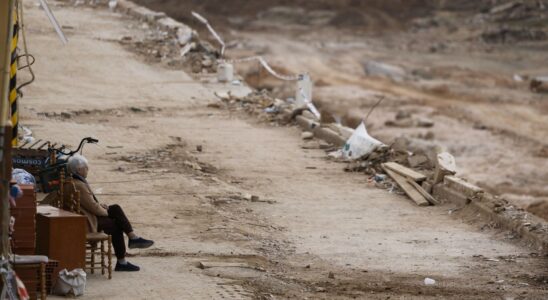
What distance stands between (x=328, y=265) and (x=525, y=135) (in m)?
21.3

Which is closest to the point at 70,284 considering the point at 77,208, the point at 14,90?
the point at 77,208

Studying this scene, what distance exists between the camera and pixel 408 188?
1962cm

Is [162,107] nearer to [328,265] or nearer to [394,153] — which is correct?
[394,153]

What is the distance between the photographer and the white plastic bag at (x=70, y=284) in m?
11.6

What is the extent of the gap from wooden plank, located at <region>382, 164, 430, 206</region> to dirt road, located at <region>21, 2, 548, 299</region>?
174 millimetres

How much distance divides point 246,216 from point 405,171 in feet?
12.5

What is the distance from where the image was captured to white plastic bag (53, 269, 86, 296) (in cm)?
1157

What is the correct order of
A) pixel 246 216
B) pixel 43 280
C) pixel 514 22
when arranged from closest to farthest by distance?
pixel 43 280
pixel 246 216
pixel 514 22

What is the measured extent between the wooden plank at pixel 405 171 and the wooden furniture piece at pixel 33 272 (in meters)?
9.86

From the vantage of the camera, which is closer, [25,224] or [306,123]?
[25,224]

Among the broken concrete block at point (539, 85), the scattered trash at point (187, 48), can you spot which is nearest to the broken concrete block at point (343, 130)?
the scattered trash at point (187, 48)

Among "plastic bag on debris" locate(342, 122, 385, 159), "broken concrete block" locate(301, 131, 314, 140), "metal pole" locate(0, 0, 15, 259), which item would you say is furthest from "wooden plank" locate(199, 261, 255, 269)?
"broken concrete block" locate(301, 131, 314, 140)

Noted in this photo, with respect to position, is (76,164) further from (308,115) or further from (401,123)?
(401,123)

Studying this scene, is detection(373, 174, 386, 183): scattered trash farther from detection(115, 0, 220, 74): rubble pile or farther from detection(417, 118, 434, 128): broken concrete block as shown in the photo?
detection(417, 118, 434, 128): broken concrete block
